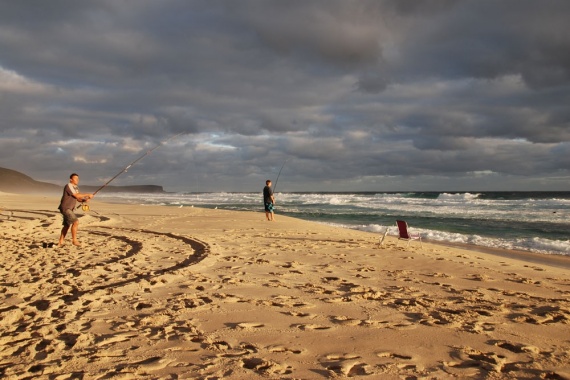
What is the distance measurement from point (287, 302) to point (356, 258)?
3677 mm

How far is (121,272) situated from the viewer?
6113 mm

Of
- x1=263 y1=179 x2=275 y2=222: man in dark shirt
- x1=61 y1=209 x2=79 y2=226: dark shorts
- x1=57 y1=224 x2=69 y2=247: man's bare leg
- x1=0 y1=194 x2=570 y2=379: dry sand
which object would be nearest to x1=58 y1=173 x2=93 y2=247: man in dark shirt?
x1=61 y1=209 x2=79 y2=226: dark shorts

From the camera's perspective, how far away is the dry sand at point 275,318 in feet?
9.77

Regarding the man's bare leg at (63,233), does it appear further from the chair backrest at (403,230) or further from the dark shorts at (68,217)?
the chair backrest at (403,230)

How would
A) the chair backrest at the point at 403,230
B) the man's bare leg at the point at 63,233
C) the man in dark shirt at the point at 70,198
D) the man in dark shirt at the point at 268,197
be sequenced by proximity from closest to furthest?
the man in dark shirt at the point at 70,198 < the man's bare leg at the point at 63,233 < the chair backrest at the point at 403,230 < the man in dark shirt at the point at 268,197

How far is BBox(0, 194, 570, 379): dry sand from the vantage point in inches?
117

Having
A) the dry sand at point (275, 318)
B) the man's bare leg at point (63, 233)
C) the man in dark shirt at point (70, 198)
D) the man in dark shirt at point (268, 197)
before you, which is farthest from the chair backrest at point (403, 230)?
the man's bare leg at point (63, 233)

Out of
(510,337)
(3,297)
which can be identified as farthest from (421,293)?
(3,297)

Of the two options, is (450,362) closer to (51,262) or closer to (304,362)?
(304,362)

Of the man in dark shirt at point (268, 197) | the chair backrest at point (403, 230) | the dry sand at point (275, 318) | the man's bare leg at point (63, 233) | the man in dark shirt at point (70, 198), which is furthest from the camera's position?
the man in dark shirt at point (268, 197)

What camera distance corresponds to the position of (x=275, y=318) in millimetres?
4051

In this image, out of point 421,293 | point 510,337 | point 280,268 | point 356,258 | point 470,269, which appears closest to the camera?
point 510,337

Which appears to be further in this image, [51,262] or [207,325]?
[51,262]

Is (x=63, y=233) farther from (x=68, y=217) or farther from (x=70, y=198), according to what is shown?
(x=70, y=198)
